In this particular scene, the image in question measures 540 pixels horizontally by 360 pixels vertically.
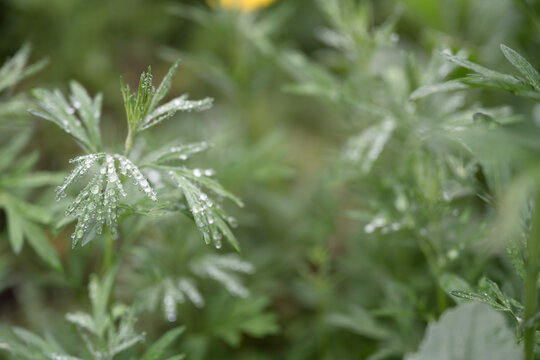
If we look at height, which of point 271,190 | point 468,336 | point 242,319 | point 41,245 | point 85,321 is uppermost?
point 41,245

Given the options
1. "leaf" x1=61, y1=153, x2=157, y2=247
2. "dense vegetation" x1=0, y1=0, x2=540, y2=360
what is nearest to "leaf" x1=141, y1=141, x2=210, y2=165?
"dense vegetation" x1=0, y1=0, x2=540, y2=360

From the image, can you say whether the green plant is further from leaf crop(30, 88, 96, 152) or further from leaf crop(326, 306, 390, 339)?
leaf crop(30, 88, 96, 152)

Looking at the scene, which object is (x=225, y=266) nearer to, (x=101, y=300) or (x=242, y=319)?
(x=242, y=319)

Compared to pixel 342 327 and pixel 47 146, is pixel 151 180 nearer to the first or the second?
pixel 342 327

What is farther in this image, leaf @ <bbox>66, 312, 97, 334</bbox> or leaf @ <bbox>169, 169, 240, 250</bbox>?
leaf @ <bbox>66, 312, 97, 334</bbox>

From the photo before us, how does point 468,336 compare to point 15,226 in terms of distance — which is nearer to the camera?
point 468,336

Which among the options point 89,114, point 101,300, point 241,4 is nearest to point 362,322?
point 101,300

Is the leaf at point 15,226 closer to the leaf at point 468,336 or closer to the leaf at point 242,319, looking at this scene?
the leaf at point 242,319
